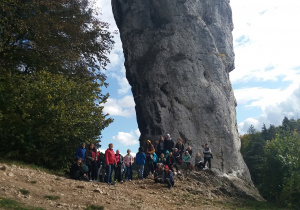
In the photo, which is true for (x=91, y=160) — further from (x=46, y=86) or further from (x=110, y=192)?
(x=46, y=86)

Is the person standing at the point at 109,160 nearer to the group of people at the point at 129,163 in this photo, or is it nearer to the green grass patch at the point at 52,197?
the group of people at the point at 129,163

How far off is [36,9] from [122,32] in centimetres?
1165

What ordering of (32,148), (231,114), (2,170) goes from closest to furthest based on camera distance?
1. (2,170)
2. (32,148)
3. (231,114)

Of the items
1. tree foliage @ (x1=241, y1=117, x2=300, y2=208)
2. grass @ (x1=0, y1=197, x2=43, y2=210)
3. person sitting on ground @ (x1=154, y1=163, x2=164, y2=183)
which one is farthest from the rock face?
grass @ (x1=0, y1=197, x2=43, y2=210)

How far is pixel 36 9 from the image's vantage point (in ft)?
61.3

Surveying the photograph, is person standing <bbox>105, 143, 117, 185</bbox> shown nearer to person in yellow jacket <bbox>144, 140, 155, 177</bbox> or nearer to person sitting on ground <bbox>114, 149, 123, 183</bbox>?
person sitting on ground <bbox>114, 149, 123, 183</bbox>

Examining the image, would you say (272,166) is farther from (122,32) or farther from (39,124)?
(122,32)

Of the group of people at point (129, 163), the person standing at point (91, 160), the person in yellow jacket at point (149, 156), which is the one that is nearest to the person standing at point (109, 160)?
the group of people at point (129, 163)

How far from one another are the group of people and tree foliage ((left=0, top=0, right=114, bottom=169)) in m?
1.75

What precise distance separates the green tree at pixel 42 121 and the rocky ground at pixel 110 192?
203cm

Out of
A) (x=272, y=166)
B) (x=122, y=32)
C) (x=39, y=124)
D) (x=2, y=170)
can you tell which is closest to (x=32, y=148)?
(x=39, y=124)

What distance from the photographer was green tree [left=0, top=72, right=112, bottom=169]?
15.1 meters

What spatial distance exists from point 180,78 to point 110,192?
1401cm

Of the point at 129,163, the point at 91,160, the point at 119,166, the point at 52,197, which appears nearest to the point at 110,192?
the point at 91,160
